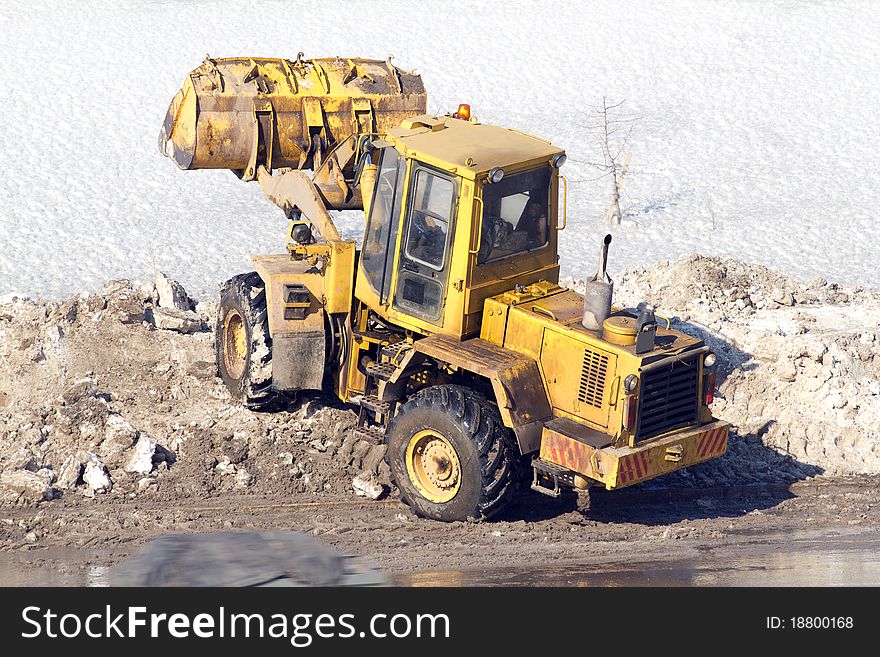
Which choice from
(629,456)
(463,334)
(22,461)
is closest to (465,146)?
(463,334)

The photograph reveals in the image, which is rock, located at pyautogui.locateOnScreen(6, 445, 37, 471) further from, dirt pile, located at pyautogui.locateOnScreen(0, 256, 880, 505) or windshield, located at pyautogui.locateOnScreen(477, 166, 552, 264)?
windshield, located at pyautogui.locateOnScreen(477, 166, 552, 264)

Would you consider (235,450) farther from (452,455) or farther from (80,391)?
(452,455)

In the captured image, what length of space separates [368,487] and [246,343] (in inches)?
79.7

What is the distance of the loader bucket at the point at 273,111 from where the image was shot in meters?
12.6

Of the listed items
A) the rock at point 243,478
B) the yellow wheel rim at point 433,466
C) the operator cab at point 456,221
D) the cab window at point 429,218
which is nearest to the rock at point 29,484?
the rock at point 243,478

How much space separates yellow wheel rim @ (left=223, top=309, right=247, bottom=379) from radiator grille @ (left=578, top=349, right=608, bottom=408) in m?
3.99

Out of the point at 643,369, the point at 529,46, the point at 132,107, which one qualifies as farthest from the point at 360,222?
the point at 643,369

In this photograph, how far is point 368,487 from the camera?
1139 cm

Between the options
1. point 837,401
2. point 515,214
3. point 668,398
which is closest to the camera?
point 668,398

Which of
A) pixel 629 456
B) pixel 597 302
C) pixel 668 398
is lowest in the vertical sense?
pixel 629 456

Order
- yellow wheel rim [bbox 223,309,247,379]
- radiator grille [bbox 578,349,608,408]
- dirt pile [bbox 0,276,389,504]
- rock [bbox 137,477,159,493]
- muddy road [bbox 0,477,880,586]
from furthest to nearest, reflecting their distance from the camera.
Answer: yellow wheel rim [bbox 223,309,247,379]
dirt pile [bbox 0,276,389,504]
rock [bbox 137,477,159,493]
radiator grille [bbox 578,349,608,408]
muddy road [bbox 0,477,880,586]

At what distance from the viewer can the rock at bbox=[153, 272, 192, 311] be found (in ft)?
47.4

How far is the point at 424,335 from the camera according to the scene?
11164 mm

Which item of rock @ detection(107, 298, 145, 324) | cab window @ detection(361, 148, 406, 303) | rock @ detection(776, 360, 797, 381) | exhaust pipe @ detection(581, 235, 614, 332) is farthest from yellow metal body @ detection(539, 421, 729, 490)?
rock @ detection(107, 298, 145, 324)
